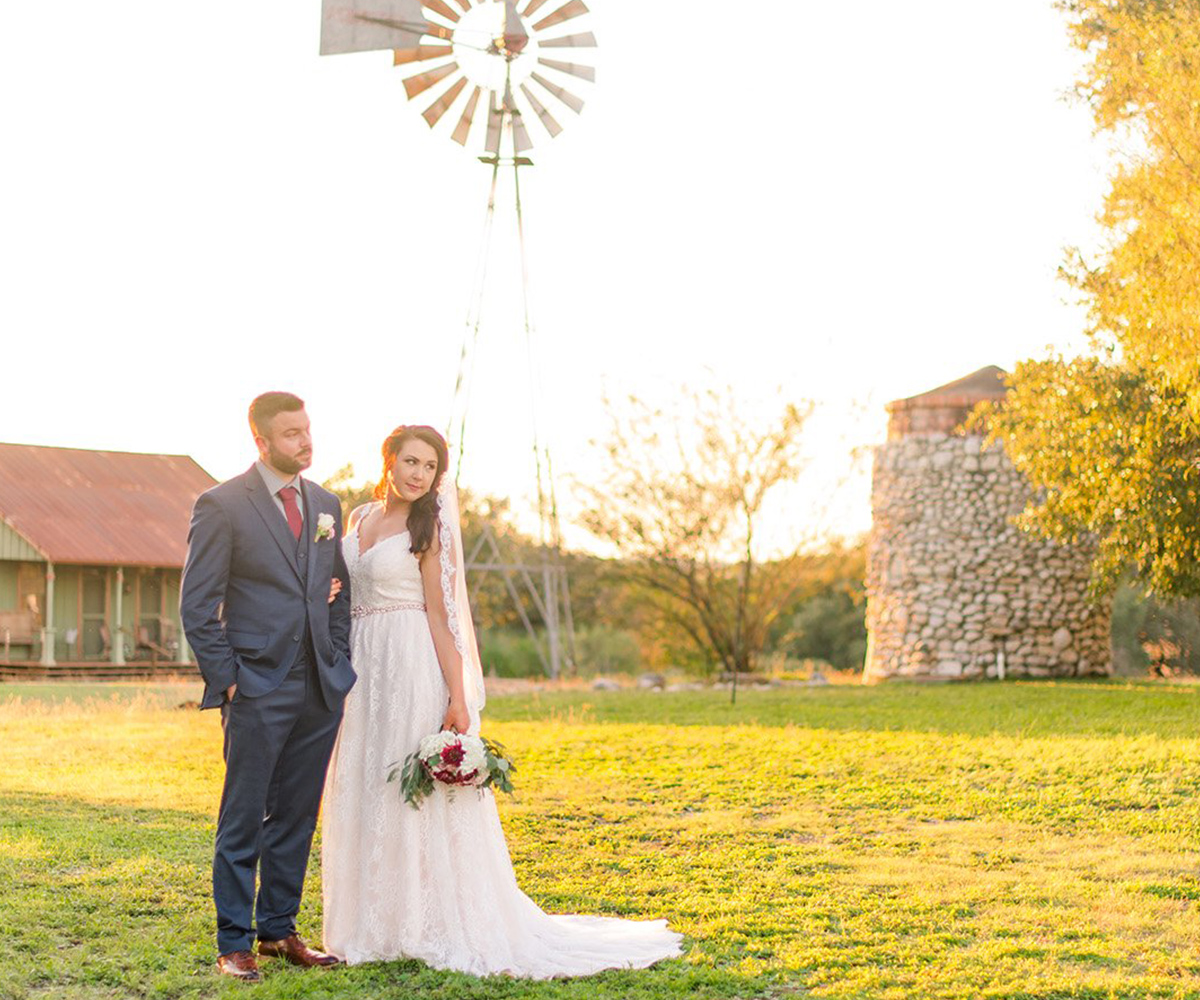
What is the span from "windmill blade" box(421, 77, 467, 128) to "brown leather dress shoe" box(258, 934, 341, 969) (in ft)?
45.2

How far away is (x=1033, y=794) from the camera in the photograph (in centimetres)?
1038

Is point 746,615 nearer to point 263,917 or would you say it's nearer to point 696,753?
point 696,753

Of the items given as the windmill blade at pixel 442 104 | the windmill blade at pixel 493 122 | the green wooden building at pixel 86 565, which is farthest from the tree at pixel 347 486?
the windmill blade at pixel 442 104

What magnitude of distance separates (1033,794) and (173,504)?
73.5 ft

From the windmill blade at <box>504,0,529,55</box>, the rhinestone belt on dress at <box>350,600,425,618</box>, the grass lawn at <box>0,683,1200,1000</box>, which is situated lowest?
the grass lawn at <box>0,683,1200,1000</box>

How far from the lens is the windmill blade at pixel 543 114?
18172 millimetres

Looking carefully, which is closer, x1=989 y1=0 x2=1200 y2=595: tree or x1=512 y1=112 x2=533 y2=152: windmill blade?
x1=989 y1=0 x2=1200 y2=595: tree

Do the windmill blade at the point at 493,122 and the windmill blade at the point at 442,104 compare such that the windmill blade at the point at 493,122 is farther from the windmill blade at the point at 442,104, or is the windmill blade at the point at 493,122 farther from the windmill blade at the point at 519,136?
the windmill blade at the point at 442,104

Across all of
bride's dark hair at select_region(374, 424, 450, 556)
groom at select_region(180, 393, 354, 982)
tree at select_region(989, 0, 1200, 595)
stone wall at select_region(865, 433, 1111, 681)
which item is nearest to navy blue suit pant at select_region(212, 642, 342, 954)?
groom at select_region(180, 393, 354, 982)

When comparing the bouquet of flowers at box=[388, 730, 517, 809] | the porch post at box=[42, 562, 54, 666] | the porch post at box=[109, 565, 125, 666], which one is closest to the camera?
the bouquet of flowers at box=[388, 730, 517, 809]

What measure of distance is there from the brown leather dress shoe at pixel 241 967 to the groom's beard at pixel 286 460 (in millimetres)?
1781

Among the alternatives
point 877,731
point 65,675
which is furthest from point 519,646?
point 877,731

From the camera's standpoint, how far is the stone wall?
73.4 ft

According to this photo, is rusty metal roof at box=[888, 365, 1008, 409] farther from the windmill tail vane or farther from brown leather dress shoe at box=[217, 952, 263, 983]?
brown leather dress shoe at box=[217, 952, 263, 983]
